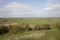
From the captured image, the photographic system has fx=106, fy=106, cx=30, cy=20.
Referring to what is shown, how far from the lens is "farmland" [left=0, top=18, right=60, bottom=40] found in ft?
7.11

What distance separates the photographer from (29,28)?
227cm

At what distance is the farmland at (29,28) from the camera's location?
7.11 ft

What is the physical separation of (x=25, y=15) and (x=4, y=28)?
526 mm

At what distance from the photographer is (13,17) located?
7.47ft

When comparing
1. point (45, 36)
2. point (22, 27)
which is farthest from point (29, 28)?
point (45, 36)

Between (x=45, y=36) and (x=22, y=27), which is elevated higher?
(x=22, y=27)

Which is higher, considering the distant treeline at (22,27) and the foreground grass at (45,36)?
the distant treeline at (22,27)

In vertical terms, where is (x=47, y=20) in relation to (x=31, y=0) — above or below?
below

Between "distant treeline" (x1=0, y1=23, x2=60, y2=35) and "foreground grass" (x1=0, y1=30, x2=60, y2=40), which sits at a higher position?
"distant treeline" (x1=0, y1=23, x2=60, y2=35)

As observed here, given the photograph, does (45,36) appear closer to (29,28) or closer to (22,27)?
(29,28)

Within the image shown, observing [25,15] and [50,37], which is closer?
[50,37]

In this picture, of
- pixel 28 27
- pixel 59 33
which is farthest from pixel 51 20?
pixel 28 27

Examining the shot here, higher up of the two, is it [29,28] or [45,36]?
[29,28]

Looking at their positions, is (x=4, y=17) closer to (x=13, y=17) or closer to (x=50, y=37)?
(x=13, y=17)
